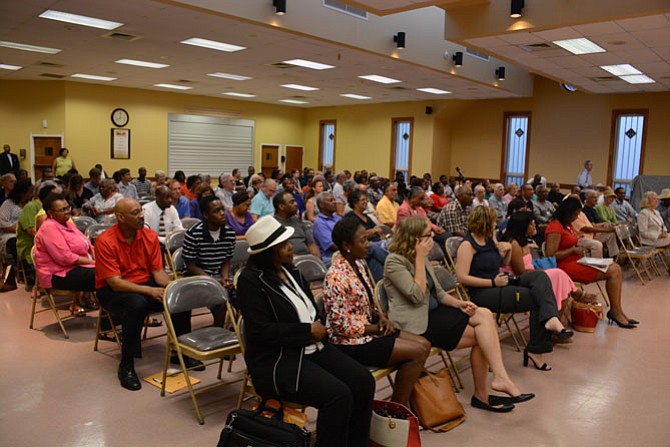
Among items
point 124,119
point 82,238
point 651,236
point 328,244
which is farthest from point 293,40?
point 124,119

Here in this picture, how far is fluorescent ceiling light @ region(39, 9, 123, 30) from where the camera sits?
8109 mm

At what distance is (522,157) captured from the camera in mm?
17125

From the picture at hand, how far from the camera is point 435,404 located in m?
3.59

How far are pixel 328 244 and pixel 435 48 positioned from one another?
22.9 feet

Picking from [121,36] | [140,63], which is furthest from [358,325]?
[140,63]

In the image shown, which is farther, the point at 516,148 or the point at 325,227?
the point at 516,148

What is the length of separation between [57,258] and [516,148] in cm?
1493

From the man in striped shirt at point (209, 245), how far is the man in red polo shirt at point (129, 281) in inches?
14.8

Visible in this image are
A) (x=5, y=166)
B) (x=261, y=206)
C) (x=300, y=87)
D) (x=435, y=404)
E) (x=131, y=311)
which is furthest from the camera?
(x=300, y=87)

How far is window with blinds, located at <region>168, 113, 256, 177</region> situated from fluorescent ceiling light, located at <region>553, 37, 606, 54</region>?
12.6 metres

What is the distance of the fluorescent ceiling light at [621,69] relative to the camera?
35.5 ft

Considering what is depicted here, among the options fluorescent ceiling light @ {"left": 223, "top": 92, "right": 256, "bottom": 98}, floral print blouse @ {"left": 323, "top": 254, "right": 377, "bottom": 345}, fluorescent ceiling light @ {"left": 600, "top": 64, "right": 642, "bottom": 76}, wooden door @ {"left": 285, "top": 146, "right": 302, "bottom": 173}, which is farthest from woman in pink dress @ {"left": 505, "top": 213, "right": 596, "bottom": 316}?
wooden door @ {"left": 285, "top": 146, "right": 302, "bottom": 173}

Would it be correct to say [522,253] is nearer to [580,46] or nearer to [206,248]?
[206,248]

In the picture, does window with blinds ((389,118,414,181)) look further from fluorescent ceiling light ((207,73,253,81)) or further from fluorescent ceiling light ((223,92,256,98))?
fluorescent ceiling light ((207,73,253,81))
